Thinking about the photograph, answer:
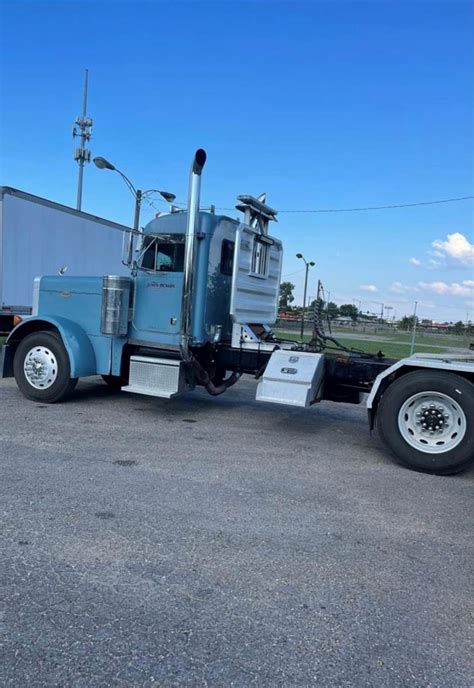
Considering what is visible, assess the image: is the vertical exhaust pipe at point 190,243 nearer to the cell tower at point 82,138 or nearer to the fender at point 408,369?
the fender at point 408,369

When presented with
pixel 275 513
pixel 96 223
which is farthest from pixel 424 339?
pixel 275 513

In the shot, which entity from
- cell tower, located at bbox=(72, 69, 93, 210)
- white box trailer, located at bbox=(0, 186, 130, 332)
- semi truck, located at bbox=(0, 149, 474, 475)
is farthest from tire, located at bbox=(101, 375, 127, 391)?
cell tower, located at bbox=(72, 69, 93, 210)

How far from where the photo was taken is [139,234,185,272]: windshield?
7.38 m

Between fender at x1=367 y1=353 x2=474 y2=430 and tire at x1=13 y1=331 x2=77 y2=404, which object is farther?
tire at x1=13 y1=331 x2=77 y2=404

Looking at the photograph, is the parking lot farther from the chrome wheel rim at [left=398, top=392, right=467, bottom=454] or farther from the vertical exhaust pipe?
the vertical exhaust pipe

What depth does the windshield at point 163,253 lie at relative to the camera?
7.38 m

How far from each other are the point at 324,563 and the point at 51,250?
11.0 metres

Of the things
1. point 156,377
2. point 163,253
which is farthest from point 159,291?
point 156,377

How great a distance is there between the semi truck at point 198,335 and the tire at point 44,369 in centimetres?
2

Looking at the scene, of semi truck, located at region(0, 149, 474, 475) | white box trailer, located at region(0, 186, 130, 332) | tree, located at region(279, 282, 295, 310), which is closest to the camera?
semi truck, located at region(0, 149, 474, 475)

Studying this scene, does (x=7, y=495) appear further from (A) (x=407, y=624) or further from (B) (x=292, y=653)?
(A) (x=407, y=624)

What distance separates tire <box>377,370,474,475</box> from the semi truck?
0.02 meters

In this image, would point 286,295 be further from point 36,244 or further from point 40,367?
point 40,367

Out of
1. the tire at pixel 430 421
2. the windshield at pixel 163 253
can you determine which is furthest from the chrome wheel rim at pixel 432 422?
the windshield at pixel 163 253
